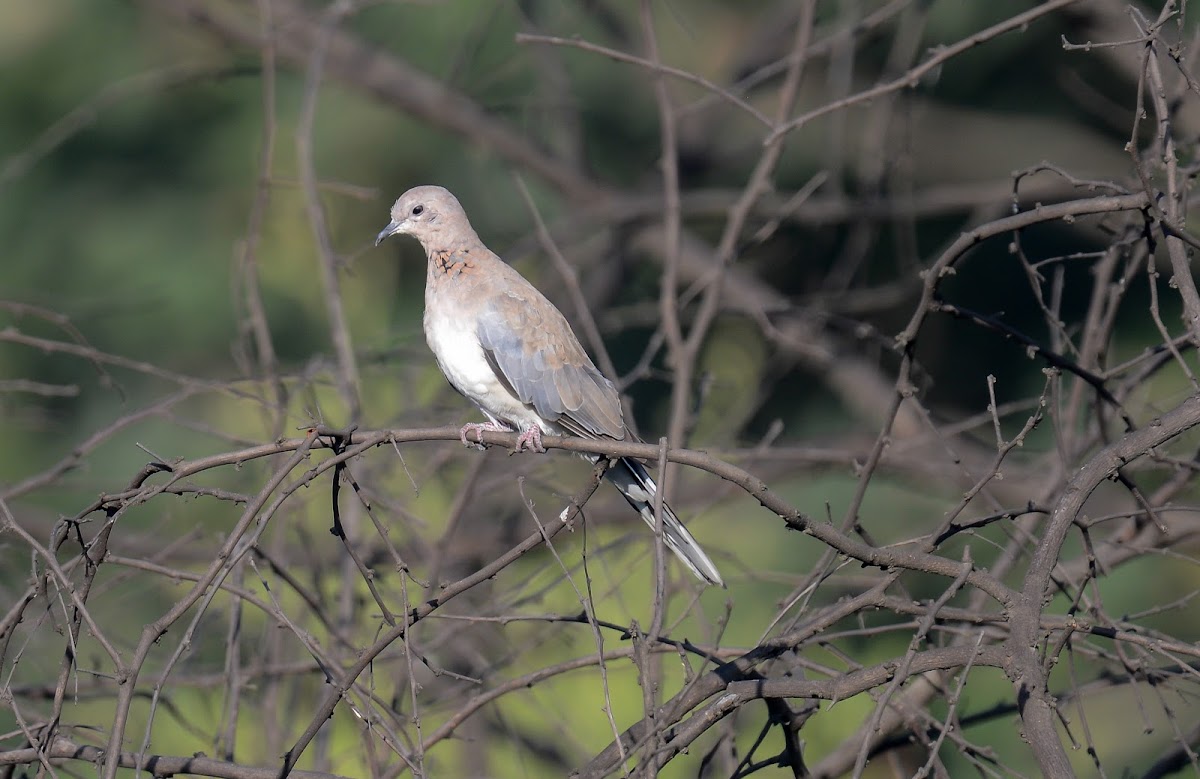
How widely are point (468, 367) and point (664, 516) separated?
0.93 metres

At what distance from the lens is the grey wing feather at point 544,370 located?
12.0 ft

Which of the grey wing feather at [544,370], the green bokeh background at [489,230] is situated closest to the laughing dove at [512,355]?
the grey wing feather at [544,370]

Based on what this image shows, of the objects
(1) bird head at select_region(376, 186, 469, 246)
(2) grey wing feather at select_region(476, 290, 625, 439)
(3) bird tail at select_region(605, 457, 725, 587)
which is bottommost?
(3) bird tail at select_region(605, 457, 725, 587)

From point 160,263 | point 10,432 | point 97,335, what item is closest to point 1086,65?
point 160,263

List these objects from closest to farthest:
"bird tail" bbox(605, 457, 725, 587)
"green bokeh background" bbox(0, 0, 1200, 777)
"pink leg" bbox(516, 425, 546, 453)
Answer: "bird tail" bbox(605, 457, 725, 587) → "pink leg" bbox(516, 425, 546, 453) → "green bokeh background" bbox(0, 0, 1200, 777)

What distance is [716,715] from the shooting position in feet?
7.29

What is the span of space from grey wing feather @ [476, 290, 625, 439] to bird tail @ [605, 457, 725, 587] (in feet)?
0.87

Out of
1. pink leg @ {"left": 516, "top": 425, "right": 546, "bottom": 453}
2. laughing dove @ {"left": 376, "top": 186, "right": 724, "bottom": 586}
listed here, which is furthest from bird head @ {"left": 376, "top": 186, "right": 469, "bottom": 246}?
pink leg @ {"left": 516, "top": 425, "right": 546, "bottom": 453}

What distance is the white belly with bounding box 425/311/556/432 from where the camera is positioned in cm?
368

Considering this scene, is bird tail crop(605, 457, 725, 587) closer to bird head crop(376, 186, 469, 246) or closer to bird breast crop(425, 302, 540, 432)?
bird breast crop(425, 302, 540, 432)

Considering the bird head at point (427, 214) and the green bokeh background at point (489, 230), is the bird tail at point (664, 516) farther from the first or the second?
the green bokeh background at point (489, 230)

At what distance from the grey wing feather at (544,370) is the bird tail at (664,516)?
27 centimetres

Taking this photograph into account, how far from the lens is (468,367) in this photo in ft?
Result: 12.1

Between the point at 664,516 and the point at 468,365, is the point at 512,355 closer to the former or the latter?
the point at 468,365
